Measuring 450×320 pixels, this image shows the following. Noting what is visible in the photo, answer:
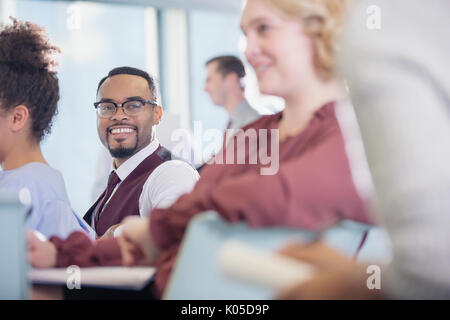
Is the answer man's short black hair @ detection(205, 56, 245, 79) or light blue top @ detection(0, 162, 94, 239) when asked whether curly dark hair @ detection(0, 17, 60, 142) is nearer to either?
light blue top @ detection(0, 162, 94, 239)

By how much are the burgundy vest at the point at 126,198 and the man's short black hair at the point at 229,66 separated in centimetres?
115

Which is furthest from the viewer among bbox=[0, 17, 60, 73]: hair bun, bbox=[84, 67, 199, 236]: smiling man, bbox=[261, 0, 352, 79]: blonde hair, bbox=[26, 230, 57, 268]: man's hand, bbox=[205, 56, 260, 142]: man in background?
bbox=[205, 56, 260, 142]: man in background

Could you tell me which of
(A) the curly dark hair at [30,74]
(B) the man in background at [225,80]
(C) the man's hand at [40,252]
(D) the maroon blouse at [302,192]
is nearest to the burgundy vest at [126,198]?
(A) the curly dark hair at [30,74]

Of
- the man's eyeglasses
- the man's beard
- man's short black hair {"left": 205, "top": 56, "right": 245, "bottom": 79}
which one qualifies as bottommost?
the man's beard

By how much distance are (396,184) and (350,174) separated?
0.27 meters

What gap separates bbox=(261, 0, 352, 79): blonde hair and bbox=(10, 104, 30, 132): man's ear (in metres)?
0.60

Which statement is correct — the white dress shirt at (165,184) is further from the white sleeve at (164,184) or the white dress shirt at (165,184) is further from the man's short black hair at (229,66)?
the man's short black hair at (229,66)

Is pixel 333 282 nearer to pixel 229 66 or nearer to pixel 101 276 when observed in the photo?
pixel 101 276

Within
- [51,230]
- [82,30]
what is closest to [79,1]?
[82,30]

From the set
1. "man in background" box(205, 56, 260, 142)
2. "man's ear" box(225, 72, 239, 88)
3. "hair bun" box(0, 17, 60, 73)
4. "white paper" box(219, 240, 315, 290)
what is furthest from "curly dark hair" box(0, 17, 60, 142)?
"man's ear" box(225, 72, 239, 88)

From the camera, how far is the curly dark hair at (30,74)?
104 centimetres

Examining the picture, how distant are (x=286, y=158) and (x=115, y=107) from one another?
0.64m

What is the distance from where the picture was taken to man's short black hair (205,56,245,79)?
2.41 meters
